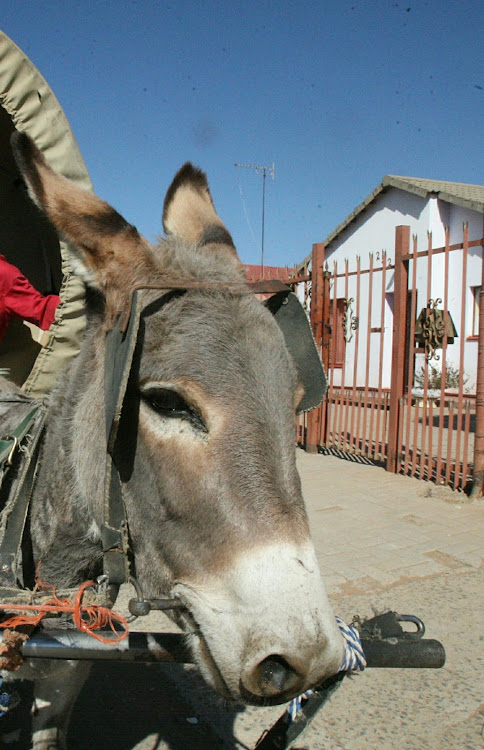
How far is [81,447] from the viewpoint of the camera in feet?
5.93

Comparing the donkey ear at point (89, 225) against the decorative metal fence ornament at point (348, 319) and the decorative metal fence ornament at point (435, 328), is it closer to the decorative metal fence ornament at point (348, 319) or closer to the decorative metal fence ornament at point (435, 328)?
the decorative metal fence ornament at point (435, 328)

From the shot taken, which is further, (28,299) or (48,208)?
(28,299)

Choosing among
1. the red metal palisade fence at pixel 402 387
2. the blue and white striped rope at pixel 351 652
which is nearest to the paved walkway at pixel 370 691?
the blue and white striped rope at pixel 351 652

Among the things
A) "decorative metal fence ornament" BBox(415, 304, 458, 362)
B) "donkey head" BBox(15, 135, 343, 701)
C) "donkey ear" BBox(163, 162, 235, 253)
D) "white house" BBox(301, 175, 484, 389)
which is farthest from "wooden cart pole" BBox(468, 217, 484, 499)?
"white house" BBox(301, 175, 484, 389)

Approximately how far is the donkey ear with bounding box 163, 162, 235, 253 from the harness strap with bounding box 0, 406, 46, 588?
1009 millimetres

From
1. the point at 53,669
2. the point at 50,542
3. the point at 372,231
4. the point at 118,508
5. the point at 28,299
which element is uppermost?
the point at 372,231

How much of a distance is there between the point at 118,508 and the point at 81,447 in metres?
0.29

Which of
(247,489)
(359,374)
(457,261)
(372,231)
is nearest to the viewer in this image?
(247,489)

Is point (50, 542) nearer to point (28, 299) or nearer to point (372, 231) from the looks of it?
point (28, 299)

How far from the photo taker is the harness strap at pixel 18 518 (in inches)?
71.4

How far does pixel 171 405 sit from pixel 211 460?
20 centimetres

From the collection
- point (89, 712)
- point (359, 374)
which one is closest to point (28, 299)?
point (89, 712)

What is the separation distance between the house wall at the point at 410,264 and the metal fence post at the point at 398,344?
20.9 ft

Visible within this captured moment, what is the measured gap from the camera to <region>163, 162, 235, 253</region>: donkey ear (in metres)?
2.32
